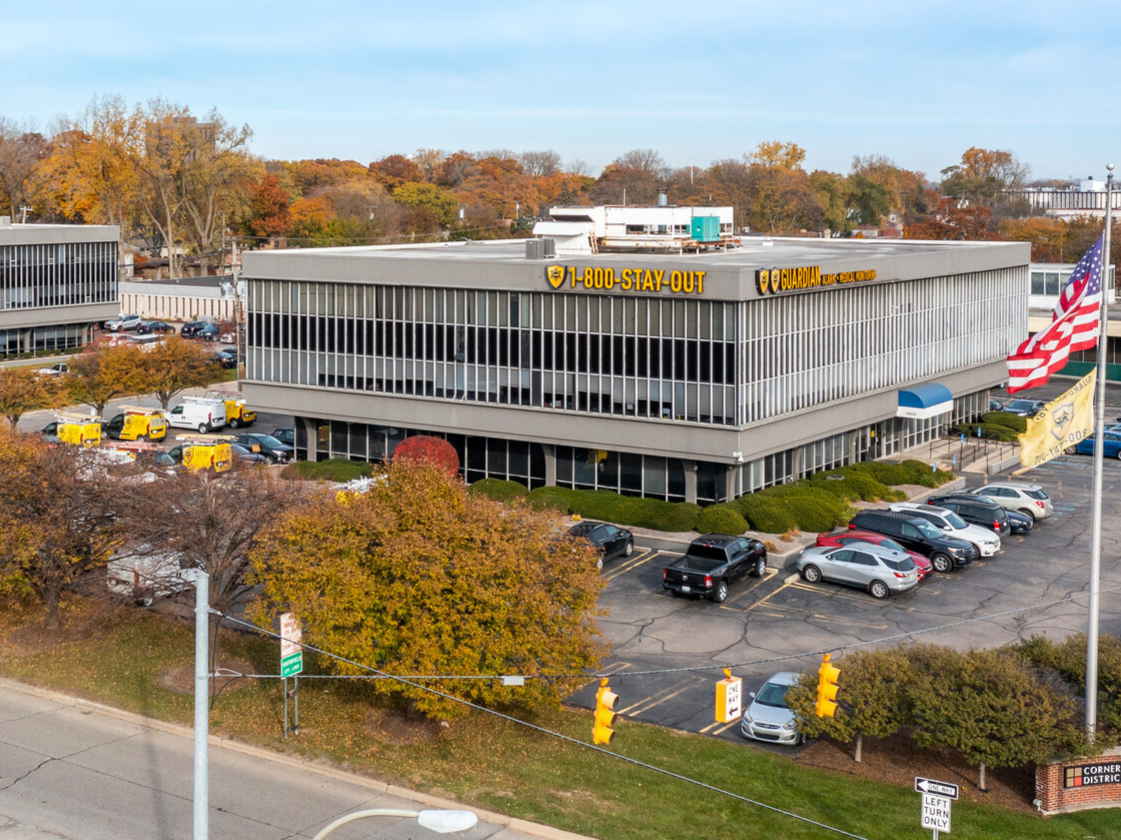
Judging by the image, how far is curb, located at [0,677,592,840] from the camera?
77.1 feet

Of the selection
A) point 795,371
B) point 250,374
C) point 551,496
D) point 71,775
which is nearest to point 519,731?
point 71,775

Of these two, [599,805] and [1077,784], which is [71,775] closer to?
[599,805]

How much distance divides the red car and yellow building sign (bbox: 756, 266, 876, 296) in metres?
9.05

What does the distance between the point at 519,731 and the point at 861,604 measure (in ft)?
44.4

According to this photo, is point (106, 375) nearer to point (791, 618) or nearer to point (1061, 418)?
point (791, 618)

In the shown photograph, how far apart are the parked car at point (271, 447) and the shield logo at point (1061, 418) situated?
124 ft

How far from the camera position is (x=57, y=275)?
289ft

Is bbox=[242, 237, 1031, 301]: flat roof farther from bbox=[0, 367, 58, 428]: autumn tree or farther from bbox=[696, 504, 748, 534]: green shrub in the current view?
bbox=[0, 367, 58, 428]: autumn tree

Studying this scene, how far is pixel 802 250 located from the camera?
6294cm

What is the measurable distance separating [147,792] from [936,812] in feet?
48.2

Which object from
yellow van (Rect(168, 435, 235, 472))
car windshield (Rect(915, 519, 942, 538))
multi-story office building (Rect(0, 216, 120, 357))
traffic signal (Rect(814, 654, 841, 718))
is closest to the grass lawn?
traffic signal (Rect(814, 654, 841, 718))

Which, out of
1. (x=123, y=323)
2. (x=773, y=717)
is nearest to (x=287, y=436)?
(x=773, y=717)

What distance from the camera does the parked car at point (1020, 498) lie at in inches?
1827

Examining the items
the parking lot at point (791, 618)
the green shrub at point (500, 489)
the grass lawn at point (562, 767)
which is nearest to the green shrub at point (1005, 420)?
the parking lot at point (791, 618)
